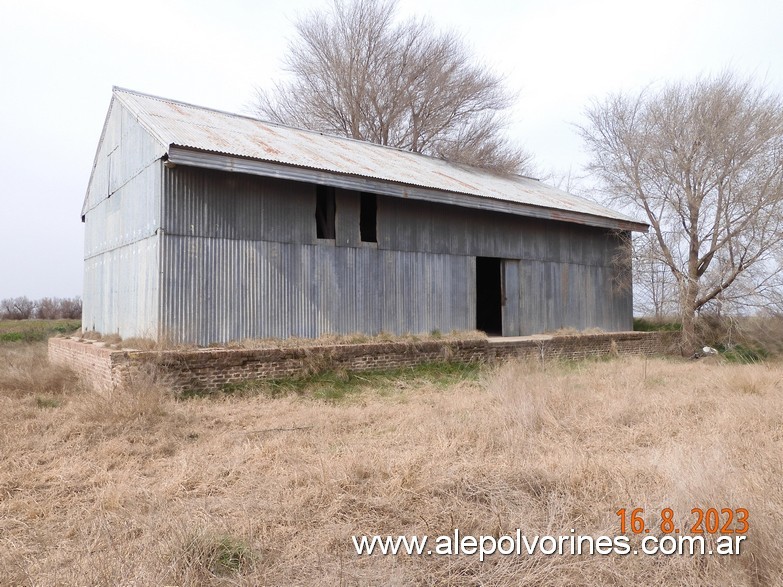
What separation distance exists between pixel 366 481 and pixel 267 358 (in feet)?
18.1

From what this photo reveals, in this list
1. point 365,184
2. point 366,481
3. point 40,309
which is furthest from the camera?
point 40,309

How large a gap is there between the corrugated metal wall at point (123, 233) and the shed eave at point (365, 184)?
3.40ft

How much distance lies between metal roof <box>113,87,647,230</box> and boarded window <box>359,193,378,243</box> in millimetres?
629

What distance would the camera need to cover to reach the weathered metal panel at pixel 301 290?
984 cm

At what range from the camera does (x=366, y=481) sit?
4.63 m

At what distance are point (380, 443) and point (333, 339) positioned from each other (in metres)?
5.20

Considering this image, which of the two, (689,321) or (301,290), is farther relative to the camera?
(689,321)

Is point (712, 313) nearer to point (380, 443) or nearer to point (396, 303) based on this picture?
point (396, 303)

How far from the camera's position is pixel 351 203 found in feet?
39.1

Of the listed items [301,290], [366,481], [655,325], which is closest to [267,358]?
[301,290]

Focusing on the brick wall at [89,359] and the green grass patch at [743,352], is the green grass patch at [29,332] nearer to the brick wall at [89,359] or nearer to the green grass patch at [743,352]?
the brick wall at [89,359]

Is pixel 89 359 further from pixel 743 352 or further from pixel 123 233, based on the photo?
pixel 743 352

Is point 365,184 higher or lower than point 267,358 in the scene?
higher

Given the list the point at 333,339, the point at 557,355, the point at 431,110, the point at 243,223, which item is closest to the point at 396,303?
the point at 333,339
